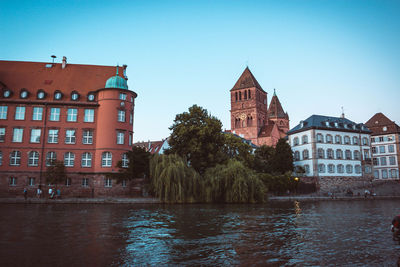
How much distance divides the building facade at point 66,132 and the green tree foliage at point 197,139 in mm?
6638

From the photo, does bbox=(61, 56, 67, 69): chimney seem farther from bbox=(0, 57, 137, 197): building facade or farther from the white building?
the white building

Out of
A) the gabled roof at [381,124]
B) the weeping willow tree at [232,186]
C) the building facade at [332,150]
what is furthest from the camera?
the gabled roof at [381,124]

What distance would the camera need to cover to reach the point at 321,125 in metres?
61.4

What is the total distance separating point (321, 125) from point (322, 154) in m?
6.19

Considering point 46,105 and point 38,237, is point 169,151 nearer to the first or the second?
point 46,105

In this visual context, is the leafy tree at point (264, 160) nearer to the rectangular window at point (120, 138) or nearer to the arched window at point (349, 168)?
the arched window at point (349, 168)

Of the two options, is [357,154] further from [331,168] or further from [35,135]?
[35,135]

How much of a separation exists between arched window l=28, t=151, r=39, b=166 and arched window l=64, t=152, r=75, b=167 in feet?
11.1

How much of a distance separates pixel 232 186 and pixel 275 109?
9873cm

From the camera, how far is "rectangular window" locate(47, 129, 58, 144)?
39531 mm

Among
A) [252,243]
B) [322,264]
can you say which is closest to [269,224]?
[252,243]

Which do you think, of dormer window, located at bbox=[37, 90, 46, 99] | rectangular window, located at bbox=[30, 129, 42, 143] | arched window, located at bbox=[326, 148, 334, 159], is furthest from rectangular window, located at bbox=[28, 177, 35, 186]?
arched window, located at bbox=[326, 148, 334, 159]

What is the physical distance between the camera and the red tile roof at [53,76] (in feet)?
137

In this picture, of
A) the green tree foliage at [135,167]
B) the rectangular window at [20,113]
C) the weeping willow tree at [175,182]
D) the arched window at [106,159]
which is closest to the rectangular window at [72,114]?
the rectangular window at [20,113]
